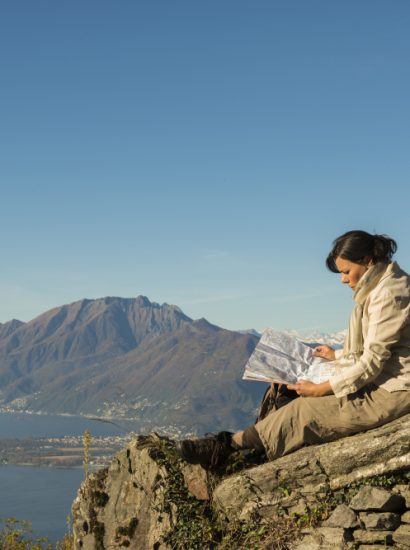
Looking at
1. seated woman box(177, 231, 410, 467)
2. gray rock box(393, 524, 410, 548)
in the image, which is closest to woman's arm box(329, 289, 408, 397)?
seated woman box(177, 231, 410, 467)

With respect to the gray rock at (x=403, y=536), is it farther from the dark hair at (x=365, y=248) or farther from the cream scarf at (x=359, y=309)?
the dark hair at (x=365, y=248)

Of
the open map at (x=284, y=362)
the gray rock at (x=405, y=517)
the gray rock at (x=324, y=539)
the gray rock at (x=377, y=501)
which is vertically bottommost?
the gray rock at (x=324, y=539)

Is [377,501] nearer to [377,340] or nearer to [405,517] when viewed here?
[405,517]

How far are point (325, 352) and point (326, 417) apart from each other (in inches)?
47.1

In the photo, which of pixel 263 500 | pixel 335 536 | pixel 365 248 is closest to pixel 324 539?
pixel 335 536

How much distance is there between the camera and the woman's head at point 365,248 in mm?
6699

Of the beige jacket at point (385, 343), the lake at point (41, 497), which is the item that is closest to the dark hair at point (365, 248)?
the beige jacket at point (385, 343)

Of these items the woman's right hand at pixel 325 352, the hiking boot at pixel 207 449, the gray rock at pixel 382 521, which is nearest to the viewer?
the gray rock at pixel 382 521

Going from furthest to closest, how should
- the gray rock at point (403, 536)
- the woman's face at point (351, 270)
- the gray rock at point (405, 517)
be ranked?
the woman's face at point (351, 270) → the gray rock at point (405, 517) → the gray rock at point (403, 536)

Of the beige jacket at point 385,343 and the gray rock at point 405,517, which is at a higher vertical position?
the beige jacket at point 385,343

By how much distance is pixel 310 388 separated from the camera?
678 cm

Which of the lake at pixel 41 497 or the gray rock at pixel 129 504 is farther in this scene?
the lake at pixel 41 497

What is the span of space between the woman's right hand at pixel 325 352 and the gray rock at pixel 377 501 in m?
1.91

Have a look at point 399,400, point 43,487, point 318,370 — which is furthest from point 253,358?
point 43,487
